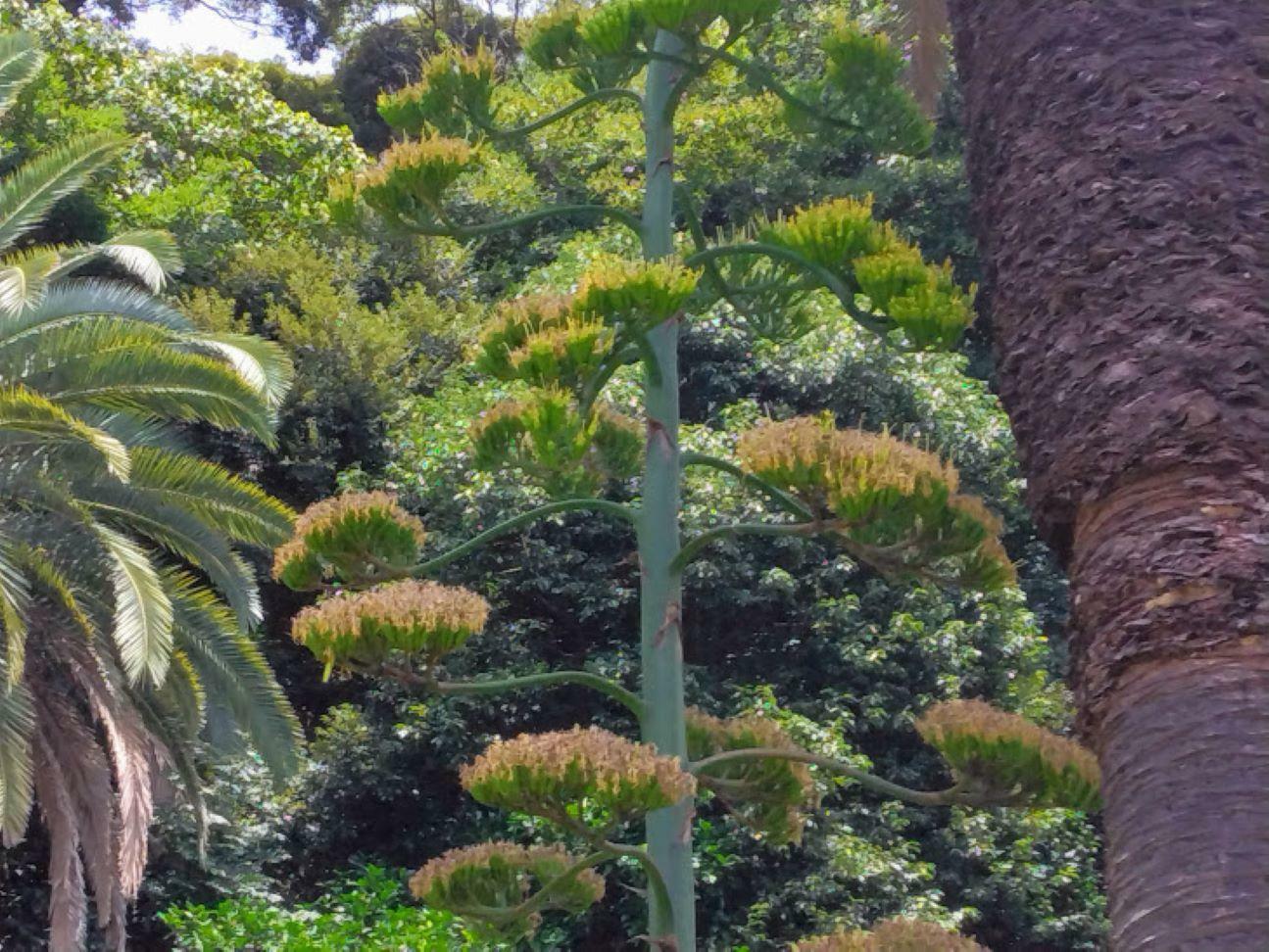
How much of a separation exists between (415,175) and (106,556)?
208 inches

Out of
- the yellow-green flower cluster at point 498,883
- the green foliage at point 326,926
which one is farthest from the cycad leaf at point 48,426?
the yellow-green flower cluster at point 498,883

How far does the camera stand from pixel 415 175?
4570 millimetres

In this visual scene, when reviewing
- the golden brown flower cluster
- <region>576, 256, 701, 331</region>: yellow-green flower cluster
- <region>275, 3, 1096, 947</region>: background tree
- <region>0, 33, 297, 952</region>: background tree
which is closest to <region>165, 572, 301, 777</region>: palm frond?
<region>0, 33, 297, 952</region>: background tree

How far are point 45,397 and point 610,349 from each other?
5.71 meters

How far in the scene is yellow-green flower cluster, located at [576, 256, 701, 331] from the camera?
13.1ft

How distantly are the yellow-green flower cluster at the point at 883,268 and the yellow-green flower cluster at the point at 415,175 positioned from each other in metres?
0.96

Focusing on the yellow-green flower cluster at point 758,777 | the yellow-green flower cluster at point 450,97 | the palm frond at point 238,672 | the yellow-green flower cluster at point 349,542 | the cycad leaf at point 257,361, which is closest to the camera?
the yellow-green flower cluster at point 349,542

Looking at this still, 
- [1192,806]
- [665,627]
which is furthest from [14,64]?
[1192,806]

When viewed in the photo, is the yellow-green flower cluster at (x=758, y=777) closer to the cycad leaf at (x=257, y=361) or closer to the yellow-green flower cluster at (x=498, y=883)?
the yellow-green flower cluster at (x=498, y=883)

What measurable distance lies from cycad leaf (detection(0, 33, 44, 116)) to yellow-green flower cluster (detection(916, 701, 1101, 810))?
27.5ft

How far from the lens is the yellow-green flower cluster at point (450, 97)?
500 centimetres

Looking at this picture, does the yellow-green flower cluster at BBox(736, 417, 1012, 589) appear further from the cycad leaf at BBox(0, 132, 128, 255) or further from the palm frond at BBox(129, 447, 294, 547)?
the cycad leaf at BBox(0, 132, 128, 255)

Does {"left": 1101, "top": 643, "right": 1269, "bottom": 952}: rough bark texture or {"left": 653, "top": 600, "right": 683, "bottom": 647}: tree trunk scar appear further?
{"left": 653, "top": 600, "right": 683, "bottom": 647}: tree trunk scar

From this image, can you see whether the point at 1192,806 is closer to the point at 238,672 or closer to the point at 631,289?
the point at 631,289
